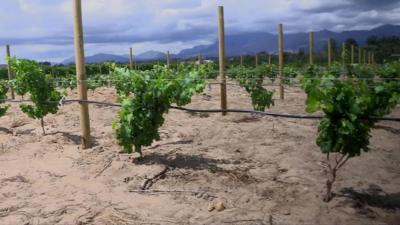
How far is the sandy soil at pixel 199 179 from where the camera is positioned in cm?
437

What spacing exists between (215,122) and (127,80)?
9.09ft

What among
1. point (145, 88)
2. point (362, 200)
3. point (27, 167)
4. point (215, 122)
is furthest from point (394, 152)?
point (27, 167)

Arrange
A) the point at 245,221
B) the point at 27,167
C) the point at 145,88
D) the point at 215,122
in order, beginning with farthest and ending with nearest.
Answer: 1. the point at 215,122
2. the point at 27,167
3. the point at 145,88
4. the point at 245,221

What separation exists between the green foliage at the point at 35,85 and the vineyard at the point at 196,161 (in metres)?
0.02

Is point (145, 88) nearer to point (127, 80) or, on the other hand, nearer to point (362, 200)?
point (127, 80)

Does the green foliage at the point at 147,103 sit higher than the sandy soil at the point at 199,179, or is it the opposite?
the green foliage at the point at 147,103

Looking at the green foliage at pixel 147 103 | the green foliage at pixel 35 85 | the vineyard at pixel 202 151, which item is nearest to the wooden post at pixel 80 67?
the vineyard at pixel 202 151

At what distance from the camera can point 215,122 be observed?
8.34 meters

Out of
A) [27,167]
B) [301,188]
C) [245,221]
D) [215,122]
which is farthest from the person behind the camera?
[215,122]

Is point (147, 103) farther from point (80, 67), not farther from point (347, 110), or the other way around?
point (347, 110)

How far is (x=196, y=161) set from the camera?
5824mm

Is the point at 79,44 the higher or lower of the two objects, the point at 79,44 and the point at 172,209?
the higher

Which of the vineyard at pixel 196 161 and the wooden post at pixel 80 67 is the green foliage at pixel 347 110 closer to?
the vineyard at pixel 196 161

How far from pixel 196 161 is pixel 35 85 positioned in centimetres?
349
